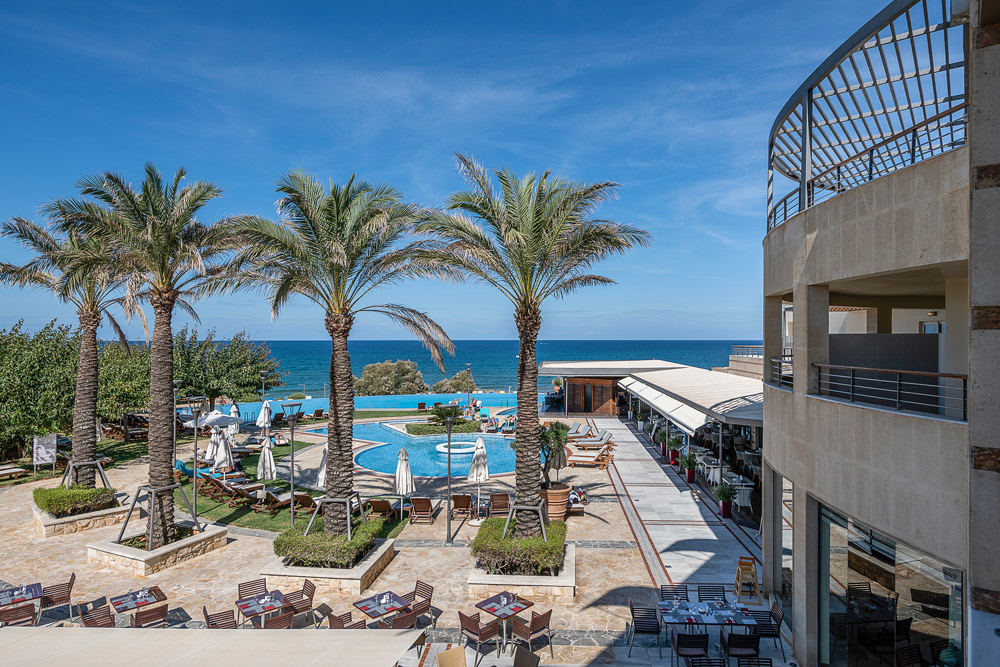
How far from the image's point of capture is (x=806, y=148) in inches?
343

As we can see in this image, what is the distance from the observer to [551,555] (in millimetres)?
11555

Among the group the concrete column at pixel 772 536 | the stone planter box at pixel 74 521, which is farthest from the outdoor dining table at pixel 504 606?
the stone planter box at pixel 74 521

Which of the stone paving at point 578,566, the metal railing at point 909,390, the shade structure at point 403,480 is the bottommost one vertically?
the stone paving at point 578,566

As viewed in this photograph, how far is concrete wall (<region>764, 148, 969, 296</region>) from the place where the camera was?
234 inches

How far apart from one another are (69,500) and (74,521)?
605 millimetres

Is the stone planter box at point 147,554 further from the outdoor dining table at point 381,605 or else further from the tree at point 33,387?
the tree at point 33,387

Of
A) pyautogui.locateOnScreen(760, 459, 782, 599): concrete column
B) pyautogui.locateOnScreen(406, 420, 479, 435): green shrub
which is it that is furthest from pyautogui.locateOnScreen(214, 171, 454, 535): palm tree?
pyautogui.locateOnScreen(406, 420, 479, 435): green shrub

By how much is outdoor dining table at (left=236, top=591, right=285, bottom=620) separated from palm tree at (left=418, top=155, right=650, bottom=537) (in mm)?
5026

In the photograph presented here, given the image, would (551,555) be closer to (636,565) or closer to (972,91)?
(636,565)

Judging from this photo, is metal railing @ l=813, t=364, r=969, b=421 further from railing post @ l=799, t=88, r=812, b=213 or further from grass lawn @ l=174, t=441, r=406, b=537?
grass lawn @ l=174, t=441, r=406, b=537

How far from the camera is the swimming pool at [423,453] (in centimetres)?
2492

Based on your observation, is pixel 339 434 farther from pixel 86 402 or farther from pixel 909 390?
pixel 909 390

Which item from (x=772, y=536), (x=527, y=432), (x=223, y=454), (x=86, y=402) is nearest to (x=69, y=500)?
→ (x=86, y=402)

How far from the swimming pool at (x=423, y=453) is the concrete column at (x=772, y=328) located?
47.5 feet
